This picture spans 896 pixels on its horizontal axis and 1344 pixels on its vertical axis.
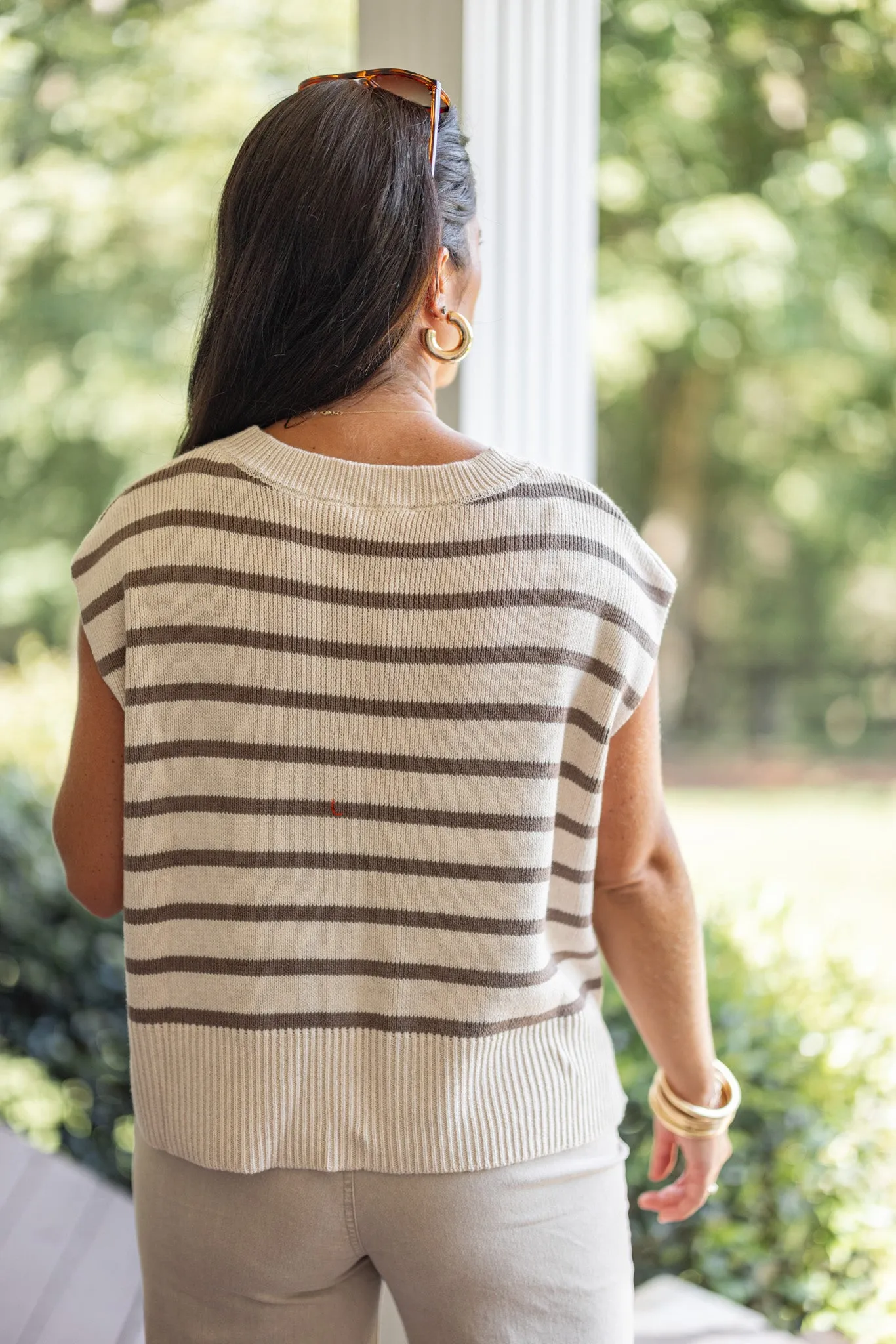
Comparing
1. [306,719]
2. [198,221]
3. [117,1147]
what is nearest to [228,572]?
[306,719]

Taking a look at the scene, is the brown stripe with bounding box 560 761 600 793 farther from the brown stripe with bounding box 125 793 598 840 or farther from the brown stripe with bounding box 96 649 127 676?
the brown stripe with bounding box 96 649 127 676

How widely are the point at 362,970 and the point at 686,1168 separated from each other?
54 centimetres

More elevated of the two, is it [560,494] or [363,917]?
[560,494]

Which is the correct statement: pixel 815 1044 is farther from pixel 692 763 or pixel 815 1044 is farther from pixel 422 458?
pixel 692 763

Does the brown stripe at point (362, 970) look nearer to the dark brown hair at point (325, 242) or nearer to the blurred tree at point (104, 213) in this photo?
the dark brown hair at point (325, 242)

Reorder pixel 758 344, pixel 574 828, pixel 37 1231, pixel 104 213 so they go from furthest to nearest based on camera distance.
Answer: pixel 758 344, pixel 104 213, pixel 37 1231, pixel 574 828

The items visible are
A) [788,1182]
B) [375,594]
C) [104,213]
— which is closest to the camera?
[375,594]

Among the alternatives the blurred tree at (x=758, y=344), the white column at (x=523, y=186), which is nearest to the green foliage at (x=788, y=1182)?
the white column at (x=523, y=186)

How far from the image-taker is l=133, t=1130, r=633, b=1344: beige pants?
3.47 ft

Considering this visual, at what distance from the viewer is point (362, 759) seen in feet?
3.41

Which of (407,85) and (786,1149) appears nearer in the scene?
(407,85)

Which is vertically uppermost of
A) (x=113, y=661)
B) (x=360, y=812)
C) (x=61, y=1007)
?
(x=113, y=661)

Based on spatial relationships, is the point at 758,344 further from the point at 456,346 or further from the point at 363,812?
the point at 363,812

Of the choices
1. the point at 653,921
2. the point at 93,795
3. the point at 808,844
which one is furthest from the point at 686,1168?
the point at 808,844
